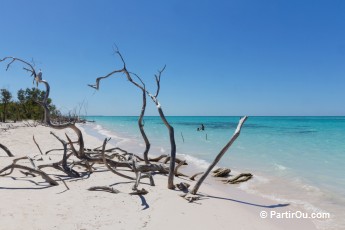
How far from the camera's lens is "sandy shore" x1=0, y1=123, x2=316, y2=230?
13.4ft

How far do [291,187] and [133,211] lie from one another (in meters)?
5.25

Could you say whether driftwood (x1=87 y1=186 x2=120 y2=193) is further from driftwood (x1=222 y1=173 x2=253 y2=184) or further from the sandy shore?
driftwood (x1=222 y1=173 x2=253 y2=184)

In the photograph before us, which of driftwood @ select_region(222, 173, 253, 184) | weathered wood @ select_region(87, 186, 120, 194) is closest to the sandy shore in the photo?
weathered wood @ select_region(87, 186, 120, 194)

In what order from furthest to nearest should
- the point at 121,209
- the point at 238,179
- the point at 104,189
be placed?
the point at 238,179
the point at 104,189
the point at 121,209

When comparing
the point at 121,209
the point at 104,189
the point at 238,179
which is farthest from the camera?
the point at 238,179

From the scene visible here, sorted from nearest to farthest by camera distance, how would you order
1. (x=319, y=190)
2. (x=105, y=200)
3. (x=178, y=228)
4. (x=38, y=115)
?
(x=178, y=228)
(x=105, y=200)
(x=319, y=190)
(x=38, y=115)

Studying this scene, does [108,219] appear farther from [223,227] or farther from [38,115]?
[38,115]

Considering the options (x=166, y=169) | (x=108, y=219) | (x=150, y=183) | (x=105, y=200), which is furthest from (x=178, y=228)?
(x=166, y=169)

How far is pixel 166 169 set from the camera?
8.15m

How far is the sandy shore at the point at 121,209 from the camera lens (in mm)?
4094

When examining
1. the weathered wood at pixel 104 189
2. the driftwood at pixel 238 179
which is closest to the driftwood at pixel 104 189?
the weathered wood at pixel 104 189

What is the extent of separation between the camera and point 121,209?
4703 millimetres

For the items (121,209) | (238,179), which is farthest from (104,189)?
(238,179)

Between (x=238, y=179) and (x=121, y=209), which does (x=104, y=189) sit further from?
(x=238, y=179)
